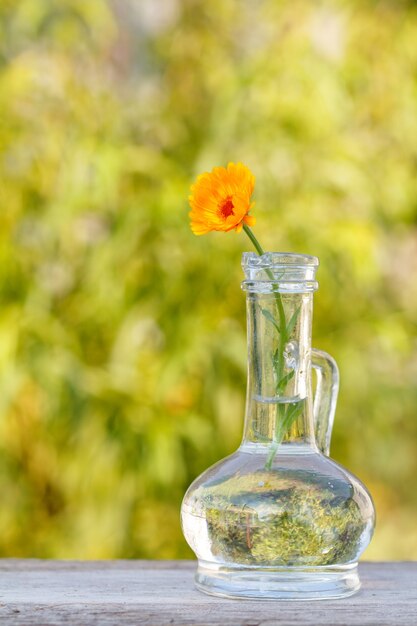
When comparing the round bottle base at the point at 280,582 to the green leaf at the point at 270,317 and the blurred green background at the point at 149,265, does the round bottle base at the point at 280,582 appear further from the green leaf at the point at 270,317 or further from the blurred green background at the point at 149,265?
the blurred green background at the point at 149,265

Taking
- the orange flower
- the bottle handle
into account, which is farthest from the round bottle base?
the orange flower

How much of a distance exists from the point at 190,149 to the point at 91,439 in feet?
2.25

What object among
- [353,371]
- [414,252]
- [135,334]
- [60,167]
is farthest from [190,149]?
[414,252]

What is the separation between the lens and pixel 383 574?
2.96ft

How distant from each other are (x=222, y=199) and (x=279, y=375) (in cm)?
14

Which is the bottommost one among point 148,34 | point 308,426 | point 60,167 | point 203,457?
point 203,457

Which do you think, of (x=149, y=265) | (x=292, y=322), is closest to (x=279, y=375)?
(x=292, y=322)

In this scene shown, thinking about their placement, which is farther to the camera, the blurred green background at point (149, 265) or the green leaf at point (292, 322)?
the blurred green background at point (149, 265)

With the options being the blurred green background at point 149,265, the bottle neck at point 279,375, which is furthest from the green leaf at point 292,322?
the blurred green background at point 149,265

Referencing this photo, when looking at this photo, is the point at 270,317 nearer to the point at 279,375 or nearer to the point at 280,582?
the point at 279,375

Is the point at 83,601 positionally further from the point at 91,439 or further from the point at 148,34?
the point at 148,34

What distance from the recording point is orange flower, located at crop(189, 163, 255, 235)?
2.37ft

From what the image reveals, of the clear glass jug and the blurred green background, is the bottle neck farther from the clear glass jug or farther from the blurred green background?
the blurred green background

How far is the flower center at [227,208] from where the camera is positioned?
2.40 feet
